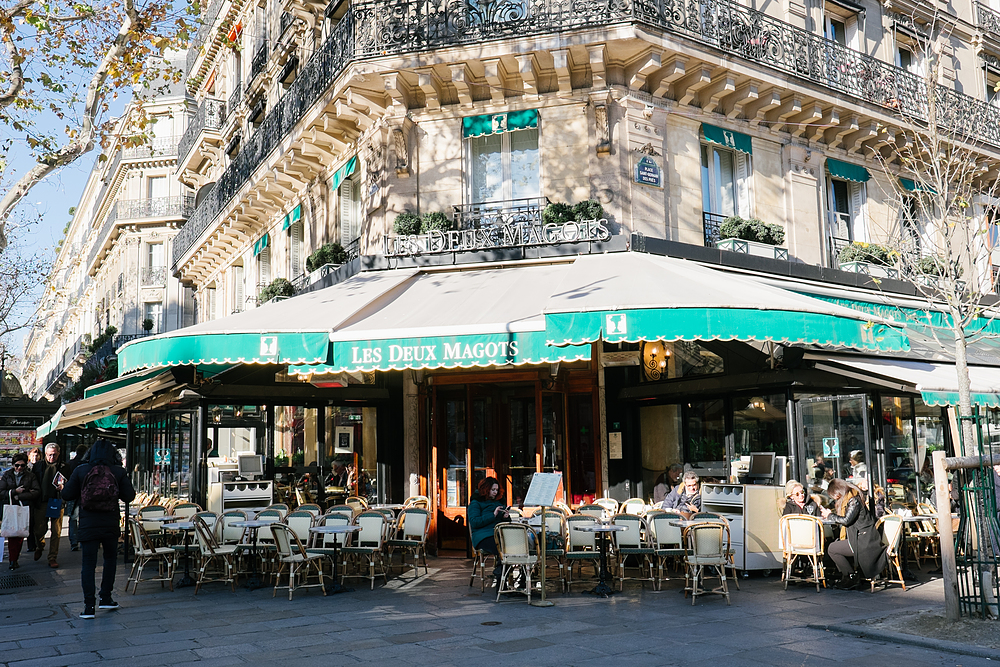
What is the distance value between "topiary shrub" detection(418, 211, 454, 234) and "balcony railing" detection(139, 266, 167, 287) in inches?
1050

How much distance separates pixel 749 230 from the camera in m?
12.9

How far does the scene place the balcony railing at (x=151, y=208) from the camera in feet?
121

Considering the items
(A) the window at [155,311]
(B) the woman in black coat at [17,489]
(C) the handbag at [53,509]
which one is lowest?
(C) the handbag at [53,509]

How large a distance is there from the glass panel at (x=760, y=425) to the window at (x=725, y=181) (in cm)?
332

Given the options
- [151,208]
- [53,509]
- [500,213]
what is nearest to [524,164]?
[500,213]

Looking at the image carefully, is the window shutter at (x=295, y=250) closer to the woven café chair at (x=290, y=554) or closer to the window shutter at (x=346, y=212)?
the window shutter at (x=346, y=212)

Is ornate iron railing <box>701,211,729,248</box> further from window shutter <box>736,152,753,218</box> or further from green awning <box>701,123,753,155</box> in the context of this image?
green awning <box>701,123,753,155</box>

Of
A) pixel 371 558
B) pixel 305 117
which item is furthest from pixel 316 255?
pixel 371 558

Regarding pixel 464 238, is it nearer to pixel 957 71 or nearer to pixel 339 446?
pixel 339 446

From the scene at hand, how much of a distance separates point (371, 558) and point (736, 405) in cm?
516

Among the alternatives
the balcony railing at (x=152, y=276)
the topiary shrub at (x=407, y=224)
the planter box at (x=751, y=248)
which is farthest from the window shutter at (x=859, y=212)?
the balcony railing at (x=152, y=276)

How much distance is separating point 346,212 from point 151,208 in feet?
84.0

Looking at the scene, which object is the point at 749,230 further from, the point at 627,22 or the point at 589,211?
the point at 627,22

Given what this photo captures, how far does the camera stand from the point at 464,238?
12484mm
